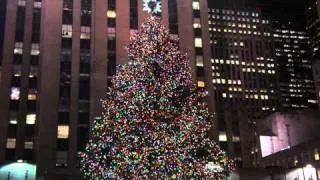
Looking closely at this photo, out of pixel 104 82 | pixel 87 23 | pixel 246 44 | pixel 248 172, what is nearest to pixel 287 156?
pixel 248 172

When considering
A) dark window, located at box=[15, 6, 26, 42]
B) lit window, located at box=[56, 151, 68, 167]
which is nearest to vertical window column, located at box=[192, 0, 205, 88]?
lit window, located at box=[56, 151, 68, 167]

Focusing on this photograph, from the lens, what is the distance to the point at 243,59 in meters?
169

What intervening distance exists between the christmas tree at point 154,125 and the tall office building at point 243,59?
116 metres

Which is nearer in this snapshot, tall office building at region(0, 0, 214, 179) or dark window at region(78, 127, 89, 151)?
dark window at region(78, 127, 89, 151)

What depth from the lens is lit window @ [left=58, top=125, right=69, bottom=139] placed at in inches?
2233

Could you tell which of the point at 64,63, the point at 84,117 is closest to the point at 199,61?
the point at 84,117

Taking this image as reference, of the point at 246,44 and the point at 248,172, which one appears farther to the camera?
the point at 246,44

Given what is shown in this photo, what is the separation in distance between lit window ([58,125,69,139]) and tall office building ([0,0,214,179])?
0.42 feet

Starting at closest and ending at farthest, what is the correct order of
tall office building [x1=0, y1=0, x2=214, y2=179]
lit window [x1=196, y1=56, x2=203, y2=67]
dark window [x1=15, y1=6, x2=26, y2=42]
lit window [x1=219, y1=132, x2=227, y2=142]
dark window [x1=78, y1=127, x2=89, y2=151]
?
dark window [x1=78, y1=127, x2=89, y2=151] < tall office building [x1=0, y1=0, x2=214, y2=179] < lit window [x1=196, y1=56, x2=203, y2=67] < dark window [x1=15, y1=6, x2=26, y2=42] < lit window [x1=219, y1=132, x2=227, y2=142]

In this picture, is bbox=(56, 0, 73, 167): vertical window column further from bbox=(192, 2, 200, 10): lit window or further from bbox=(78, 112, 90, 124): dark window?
bbox=(192, 2, 200, 10): lit window

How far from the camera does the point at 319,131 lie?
8250 centimetres

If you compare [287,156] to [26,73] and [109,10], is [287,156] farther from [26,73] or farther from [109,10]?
[26,73]

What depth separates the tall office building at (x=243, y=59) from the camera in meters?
161

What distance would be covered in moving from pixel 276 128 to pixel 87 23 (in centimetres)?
4406
